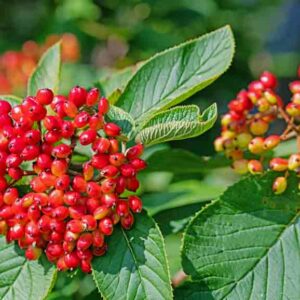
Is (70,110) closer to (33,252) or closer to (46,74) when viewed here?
(33,252)

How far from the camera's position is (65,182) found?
5.64 feet

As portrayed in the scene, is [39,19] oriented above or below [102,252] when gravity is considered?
below

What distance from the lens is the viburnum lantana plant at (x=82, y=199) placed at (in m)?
1.73

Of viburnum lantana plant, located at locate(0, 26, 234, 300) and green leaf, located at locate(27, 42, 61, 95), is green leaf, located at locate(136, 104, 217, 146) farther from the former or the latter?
green leaf, located at locate(27, 42, 61, 95)

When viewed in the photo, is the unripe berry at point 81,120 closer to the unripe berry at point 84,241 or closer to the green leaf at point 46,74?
the unripe berry at point 84,241

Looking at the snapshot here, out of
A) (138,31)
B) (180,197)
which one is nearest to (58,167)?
(180,197)

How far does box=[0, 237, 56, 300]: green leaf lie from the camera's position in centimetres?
182

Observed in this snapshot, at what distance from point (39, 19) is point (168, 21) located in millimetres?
1121

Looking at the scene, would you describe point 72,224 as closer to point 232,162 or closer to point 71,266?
point 71,266

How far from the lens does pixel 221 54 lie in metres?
2.08

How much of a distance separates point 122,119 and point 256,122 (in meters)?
0.50

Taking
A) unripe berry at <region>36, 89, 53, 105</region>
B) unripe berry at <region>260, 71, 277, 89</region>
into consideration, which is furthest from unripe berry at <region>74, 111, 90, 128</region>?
unripe berry at <region>260, 71, 277, 89</region>

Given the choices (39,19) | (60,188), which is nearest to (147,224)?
(60,188)

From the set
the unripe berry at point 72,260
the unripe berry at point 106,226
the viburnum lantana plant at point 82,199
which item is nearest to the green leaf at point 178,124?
the viburnum lantana plant at point 82,199
